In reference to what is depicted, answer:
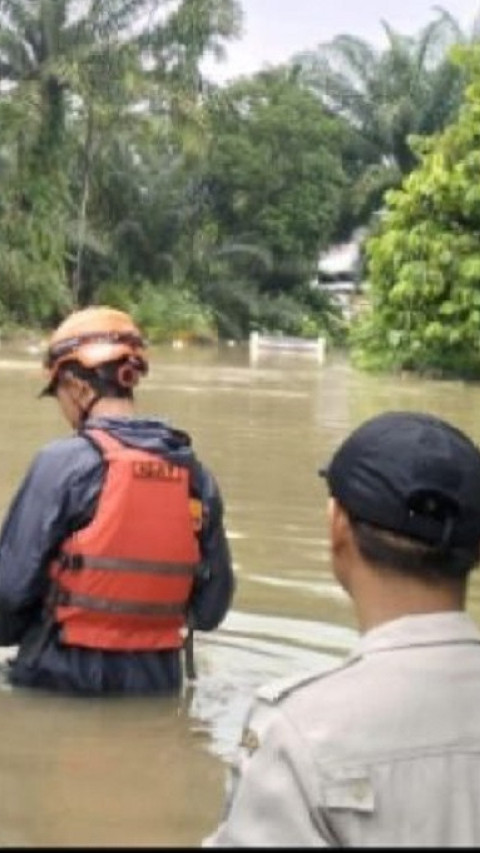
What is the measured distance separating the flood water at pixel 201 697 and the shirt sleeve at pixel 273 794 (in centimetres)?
238

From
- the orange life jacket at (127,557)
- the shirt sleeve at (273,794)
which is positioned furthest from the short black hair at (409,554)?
the orange life jacket at (127,557)

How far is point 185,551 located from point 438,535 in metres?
3.23

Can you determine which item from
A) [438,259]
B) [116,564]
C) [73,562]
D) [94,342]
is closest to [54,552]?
[73,562]

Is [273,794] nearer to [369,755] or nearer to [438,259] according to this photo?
[369,755]

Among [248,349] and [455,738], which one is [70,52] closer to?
[248,349]

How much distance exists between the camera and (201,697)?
588 cm

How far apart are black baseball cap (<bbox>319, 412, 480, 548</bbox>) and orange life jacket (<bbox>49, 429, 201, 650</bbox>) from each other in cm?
299

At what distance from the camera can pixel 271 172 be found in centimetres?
5156

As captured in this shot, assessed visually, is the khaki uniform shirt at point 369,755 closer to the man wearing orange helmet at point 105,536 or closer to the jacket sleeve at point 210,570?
the man wearing orange helmet at point 105,536

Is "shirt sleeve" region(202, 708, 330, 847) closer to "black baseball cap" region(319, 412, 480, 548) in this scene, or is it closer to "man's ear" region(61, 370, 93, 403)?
"black baseball cap" region(319, 412, 480, 548)

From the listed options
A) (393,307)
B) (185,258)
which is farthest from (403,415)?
(185,258)

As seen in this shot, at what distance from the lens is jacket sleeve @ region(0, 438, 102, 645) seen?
5129 mm

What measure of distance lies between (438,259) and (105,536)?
1015 inches

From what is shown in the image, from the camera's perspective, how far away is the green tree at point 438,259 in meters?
30.6
